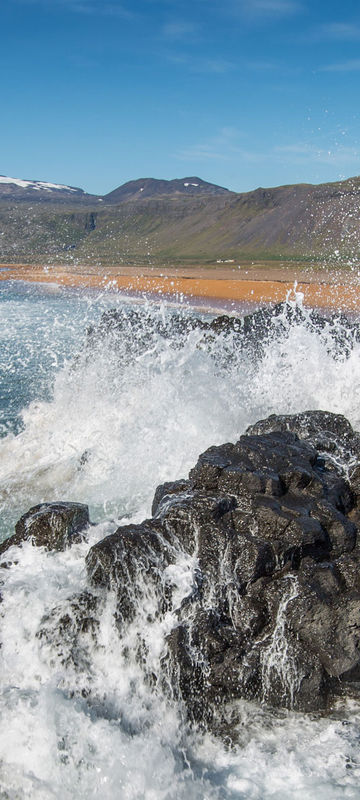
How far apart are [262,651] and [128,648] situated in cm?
118

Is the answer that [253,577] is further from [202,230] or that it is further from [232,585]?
[202,230]

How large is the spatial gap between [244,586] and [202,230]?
157 m

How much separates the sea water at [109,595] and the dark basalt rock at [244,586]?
124mm

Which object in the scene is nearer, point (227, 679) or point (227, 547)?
point (227, 679)

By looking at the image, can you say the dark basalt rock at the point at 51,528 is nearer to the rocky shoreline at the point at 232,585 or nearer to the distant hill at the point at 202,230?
the rocky shoreline at the point at 232,585

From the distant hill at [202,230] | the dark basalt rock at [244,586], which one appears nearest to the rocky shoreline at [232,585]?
the dark basalt rock at [244,586]

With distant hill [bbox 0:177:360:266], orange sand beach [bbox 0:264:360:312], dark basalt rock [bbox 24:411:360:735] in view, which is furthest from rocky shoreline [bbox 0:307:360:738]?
distant hill [bbox 0:177:360:266]

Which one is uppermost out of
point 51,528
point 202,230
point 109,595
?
point 202,230

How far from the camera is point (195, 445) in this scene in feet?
34.6

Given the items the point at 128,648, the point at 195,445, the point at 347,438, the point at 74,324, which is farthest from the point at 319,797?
the point at 74,324

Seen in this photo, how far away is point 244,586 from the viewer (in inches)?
228

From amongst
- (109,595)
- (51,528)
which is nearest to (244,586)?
(109,595)

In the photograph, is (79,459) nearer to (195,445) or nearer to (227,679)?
(195,445)

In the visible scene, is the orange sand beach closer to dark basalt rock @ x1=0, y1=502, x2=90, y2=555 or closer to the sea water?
the sea water
